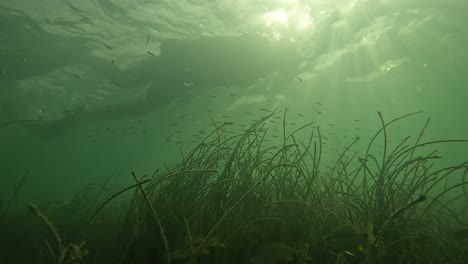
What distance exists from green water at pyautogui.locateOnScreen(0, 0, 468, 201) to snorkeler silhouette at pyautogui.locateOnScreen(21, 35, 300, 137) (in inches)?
5.1

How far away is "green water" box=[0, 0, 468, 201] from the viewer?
49.4 feet

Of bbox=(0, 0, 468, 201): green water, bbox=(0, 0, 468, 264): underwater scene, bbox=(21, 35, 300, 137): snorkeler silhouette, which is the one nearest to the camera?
bbox=(0, 0, 468, 264): underwater scene

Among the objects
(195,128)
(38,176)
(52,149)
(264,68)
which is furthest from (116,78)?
(38,176)

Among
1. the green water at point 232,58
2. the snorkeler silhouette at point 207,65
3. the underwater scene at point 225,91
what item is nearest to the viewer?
the underwater scene at point 225,91

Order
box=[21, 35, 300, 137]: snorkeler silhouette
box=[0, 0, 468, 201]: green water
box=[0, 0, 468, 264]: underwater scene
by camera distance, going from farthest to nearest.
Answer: box=[21, 35, 300, 137]: snorkeler silhouette < box=[0, 0, 468, 201]: green water < box=[0, 0, 468, 264]: underwater scene

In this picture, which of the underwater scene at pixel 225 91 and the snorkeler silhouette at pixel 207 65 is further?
the snorkeler silhouette at pixel 207 65

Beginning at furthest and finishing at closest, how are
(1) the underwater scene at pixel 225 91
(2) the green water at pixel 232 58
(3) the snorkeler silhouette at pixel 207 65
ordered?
1. (3) the snorkeler silhouette at pixel 207 65
2. (2) the green water at pixel 232 58
3. (1) the underwater scene at pixel 225 91

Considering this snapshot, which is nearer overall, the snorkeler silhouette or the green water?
the green water

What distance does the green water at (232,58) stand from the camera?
15062mm

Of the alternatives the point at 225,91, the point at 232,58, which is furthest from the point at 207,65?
the point at 225,91

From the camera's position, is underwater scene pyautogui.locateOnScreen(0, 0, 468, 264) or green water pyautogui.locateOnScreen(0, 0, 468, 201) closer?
underwater scene pyautogui.locateOnScreen(0, 0, 468, 264)

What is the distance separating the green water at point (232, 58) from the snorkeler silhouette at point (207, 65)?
0.13 metres

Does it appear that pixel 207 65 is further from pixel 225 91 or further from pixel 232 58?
pixel 225 91

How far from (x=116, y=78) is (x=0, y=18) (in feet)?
23.3
